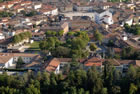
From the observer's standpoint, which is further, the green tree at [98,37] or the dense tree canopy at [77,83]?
the green tree at [98,37]

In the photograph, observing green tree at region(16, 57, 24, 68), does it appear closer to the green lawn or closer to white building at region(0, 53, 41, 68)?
white building at region(0, 53, 41, 68)

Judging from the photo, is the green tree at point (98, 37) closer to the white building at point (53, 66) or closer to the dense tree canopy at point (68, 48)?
the dense tree canopy at point (68, 48)

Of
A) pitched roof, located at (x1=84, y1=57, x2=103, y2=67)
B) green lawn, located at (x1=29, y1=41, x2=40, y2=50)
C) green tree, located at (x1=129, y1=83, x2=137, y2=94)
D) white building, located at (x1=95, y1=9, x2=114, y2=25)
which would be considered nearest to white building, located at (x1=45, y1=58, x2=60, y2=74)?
pitched roof, located at (x1=84, y1=57, x2=103, y2=67)

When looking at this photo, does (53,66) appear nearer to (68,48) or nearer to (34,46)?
→ (68,48)

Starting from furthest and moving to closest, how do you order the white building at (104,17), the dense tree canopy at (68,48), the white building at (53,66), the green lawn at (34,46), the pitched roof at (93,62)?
1. the white building at (104,17)
2. the green lawn at (34,46)
3. the dense tree canopy at (68,48)
4. the pitched roof at (93,62)
5. the white building at (53,66)

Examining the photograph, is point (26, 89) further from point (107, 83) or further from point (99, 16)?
point (99, 16)

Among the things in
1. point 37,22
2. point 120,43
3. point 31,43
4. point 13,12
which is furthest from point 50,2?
point 120,43

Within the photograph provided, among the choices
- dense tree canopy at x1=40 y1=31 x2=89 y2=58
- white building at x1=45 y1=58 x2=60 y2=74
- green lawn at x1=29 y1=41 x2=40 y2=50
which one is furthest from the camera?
green lawn at x1=29 y1=41 x2=40 y2=50

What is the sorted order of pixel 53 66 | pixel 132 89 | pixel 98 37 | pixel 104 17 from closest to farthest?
pixel 132 89 → pixel 53 66 → pixel 98 37 → pixel 104 17

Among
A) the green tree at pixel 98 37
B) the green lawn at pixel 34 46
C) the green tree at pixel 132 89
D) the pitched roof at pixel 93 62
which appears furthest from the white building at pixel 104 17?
the green tree at pixel 132 89

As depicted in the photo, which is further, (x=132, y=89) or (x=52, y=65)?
(x=52, y=65)

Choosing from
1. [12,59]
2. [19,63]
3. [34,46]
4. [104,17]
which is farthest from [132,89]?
[104,17]
